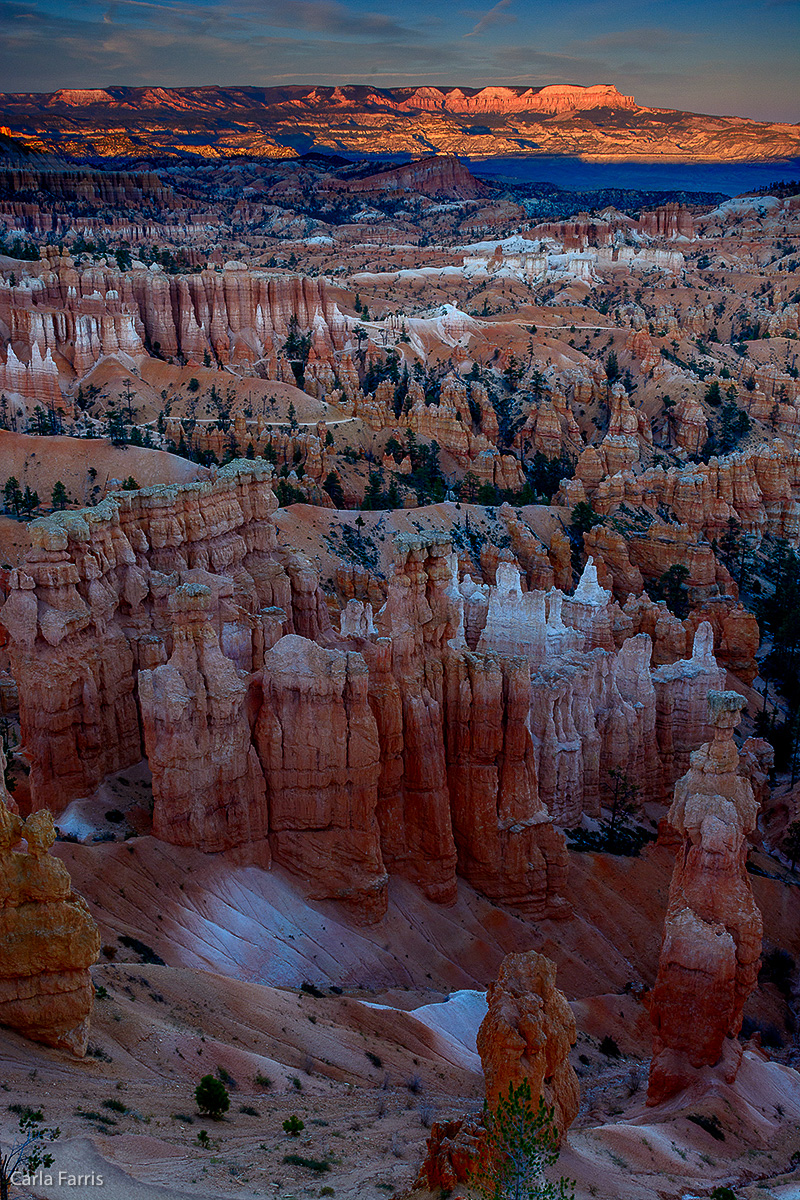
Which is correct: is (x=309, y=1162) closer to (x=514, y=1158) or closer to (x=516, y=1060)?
(x=516, y=1060)

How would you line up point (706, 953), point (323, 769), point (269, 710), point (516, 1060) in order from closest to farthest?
point (516, 1060) < point (706, 953) < point (269, 710) < point (323, 769)

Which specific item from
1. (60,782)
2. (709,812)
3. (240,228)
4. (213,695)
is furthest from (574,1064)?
(240,228)

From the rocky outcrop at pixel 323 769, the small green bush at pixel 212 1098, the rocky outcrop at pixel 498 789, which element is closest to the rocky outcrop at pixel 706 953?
the rocky outcrop at pixel 498 789

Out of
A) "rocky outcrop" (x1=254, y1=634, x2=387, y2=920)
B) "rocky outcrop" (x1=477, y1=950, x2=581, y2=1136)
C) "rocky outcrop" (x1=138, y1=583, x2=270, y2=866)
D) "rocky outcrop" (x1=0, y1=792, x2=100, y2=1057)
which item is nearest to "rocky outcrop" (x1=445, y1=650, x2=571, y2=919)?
"rocky outcrop" (x1=254, y1=634, x2=387, y2=920)

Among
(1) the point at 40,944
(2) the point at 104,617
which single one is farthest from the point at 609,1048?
(2) the point at 104,617

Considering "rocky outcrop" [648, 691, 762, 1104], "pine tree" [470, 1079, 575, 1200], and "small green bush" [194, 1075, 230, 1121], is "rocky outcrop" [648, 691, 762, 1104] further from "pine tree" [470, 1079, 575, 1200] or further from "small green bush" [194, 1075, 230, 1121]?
"small green bush" [194, 1075, 230, 1121]

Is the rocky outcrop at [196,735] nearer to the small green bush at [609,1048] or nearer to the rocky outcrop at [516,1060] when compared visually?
the small green bush at [609,1048]
